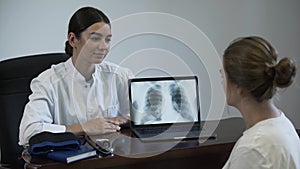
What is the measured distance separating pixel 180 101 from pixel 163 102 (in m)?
0.07

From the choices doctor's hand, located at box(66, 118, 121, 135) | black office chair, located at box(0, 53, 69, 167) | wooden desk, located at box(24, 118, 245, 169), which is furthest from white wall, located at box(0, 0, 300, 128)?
wooden desk, located at box(24, 118, 245, 169)

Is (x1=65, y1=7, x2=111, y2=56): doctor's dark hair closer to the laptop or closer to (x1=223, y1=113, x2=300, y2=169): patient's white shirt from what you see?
the laptop

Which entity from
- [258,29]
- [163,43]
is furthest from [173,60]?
[258,29]

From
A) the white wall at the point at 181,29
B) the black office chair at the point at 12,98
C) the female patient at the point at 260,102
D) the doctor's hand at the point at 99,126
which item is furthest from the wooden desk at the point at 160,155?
the white wall at the point at 181,29

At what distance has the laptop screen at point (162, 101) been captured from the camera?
6.61 ft

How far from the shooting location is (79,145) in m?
1.65

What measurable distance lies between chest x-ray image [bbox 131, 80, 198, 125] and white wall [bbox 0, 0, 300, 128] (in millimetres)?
944

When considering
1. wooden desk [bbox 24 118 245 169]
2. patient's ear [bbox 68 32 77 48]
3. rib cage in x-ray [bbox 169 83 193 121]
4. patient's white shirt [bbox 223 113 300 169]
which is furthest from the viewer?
patient's ear [bbox 68 32 77 48]

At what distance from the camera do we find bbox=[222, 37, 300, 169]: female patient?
4.05 feet

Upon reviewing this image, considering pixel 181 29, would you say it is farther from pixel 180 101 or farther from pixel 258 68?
pixel 258 68

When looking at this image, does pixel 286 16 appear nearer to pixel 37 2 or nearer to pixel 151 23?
pixel 151 23

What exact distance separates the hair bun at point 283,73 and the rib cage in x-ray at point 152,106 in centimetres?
80

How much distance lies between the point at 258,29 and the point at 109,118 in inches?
61.6

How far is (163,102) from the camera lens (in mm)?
2021
